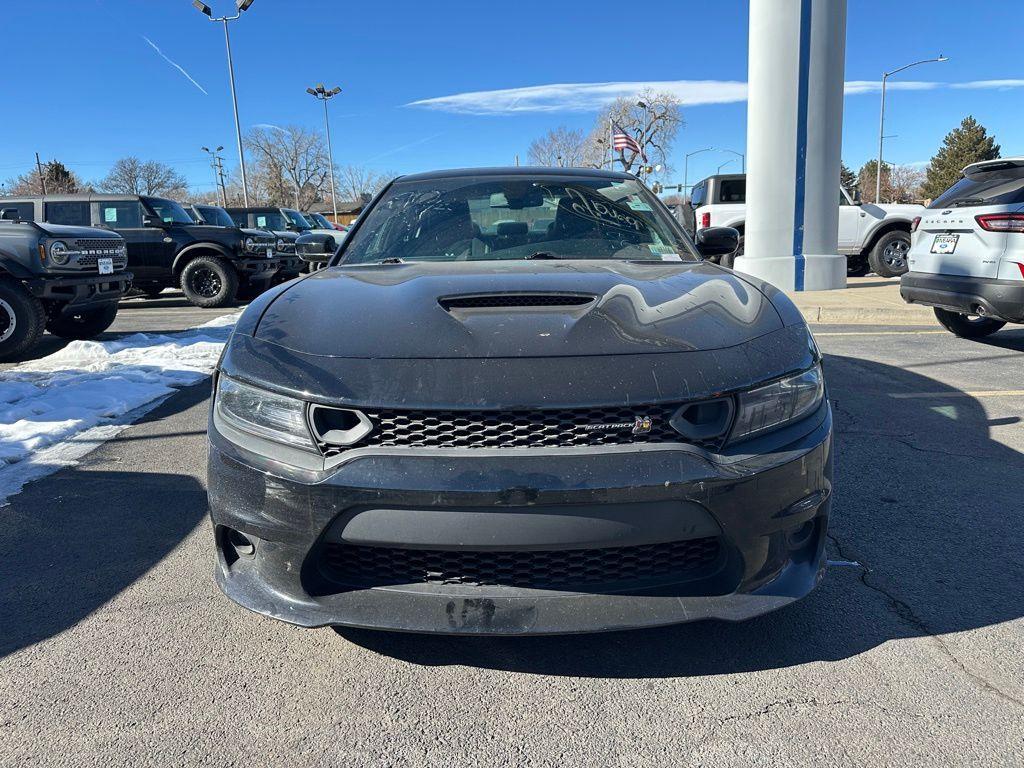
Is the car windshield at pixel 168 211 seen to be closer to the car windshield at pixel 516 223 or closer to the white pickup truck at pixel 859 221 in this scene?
the white pickup truck at pixel 859 221

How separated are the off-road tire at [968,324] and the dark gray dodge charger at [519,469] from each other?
6.57 metres

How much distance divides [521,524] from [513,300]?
78 cm

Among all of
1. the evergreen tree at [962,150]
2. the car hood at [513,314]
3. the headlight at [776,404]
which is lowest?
the headlight at [776,404]

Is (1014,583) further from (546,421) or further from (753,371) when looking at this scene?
(546,421)

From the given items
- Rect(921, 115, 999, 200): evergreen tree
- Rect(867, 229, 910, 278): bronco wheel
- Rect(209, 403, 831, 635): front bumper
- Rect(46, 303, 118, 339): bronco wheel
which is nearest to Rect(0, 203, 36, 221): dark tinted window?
Rect(46, 303, 118, 339): bronco wheel

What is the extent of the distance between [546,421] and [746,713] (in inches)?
36.1

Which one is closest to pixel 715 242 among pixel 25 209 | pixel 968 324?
pixel 968 324

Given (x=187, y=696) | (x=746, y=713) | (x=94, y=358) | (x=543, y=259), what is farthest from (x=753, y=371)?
(x=94, y=358)

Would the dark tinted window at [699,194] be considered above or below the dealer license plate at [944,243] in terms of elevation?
above

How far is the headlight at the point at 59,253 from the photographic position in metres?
7.30

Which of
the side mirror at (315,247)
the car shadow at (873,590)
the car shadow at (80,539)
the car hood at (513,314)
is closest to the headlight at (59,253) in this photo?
the car shadow at (80,539)

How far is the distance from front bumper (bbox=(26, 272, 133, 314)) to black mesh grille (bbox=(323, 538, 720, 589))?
684 centimetres

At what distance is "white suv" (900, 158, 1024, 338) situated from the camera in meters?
5.95

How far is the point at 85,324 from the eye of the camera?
8586 mm
